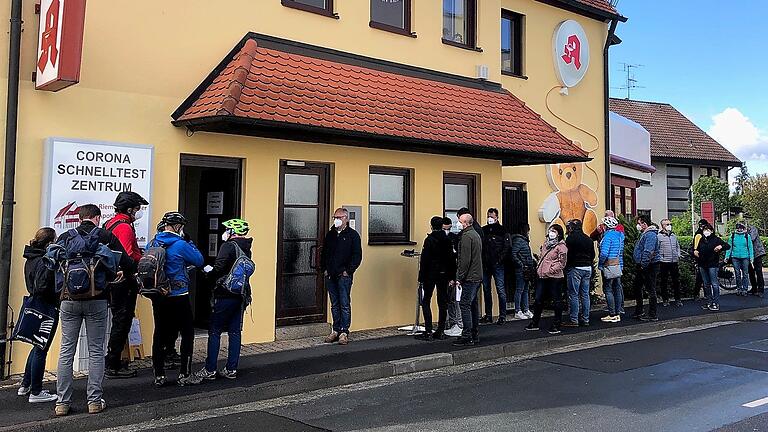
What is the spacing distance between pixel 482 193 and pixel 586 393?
5.31 m

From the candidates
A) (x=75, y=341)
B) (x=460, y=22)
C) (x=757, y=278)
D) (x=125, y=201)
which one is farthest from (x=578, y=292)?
(x=75, y=341)

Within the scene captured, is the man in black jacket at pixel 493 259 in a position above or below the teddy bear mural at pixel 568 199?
below

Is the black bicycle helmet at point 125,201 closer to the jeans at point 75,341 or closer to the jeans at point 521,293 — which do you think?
the jeans at point 75,341

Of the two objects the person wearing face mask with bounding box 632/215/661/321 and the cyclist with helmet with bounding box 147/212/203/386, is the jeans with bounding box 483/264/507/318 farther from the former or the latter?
the cyclist with helmet with bounding box 147/212/203/386

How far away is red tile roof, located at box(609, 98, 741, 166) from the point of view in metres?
34.7

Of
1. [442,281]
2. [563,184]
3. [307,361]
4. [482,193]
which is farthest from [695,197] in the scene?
[307,361]

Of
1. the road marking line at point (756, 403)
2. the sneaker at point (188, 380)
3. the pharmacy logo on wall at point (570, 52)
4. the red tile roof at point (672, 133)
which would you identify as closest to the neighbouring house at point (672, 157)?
the red tile roof at point (672, 133)

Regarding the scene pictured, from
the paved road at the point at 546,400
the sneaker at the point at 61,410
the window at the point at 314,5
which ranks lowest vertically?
the paved road at the point at 546,400

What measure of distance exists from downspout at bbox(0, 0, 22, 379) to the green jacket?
18.2 ft

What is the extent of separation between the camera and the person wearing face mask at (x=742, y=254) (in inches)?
635

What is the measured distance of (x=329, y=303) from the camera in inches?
392

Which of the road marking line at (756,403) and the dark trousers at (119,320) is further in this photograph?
the dark trousers at (119,320)

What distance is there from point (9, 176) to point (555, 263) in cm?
765

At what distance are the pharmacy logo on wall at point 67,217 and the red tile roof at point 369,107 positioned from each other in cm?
164
